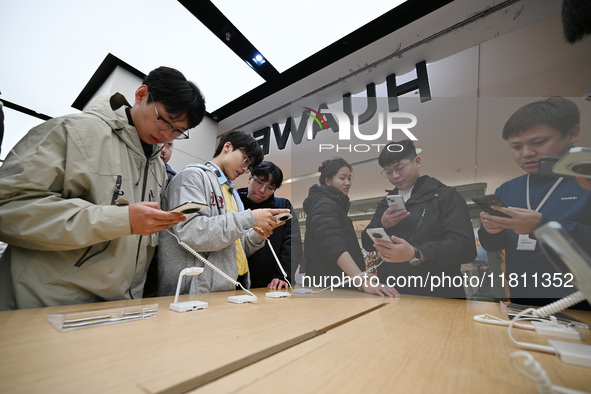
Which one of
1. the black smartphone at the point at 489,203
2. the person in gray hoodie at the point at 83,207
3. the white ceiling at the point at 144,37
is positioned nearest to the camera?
the person in gray hoodie at the point at 83,207

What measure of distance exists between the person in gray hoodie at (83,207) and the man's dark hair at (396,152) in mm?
1016

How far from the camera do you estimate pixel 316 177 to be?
A: 1.47 metres

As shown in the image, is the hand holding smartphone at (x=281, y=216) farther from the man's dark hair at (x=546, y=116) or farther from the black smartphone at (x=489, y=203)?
the man's dark hair at (x=546, y=116)

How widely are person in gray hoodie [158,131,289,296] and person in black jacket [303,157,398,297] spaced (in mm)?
255

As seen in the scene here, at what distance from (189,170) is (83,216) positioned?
572 mm

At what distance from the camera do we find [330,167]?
1.45m

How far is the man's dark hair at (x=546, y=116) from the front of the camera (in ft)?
3.76

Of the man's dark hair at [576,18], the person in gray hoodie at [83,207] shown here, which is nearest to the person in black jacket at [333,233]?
the person in gray hoodie at [83,207]

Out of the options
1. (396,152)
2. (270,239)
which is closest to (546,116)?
(396,152)

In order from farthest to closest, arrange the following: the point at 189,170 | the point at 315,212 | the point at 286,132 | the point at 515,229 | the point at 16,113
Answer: the point at 286,132, the point at 16,113, the point at 315,212, the point at 189,170, the point at 515,229

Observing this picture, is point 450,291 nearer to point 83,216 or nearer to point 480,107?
point 480,107

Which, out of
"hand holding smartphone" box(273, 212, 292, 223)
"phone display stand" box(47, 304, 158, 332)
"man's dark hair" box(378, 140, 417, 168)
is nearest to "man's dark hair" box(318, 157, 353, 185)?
"man's dark hair" box(378, 140, 417, 168)

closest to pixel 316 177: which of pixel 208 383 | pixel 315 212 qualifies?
pixel 315 212

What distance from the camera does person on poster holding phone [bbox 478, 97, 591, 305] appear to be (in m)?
1.06
